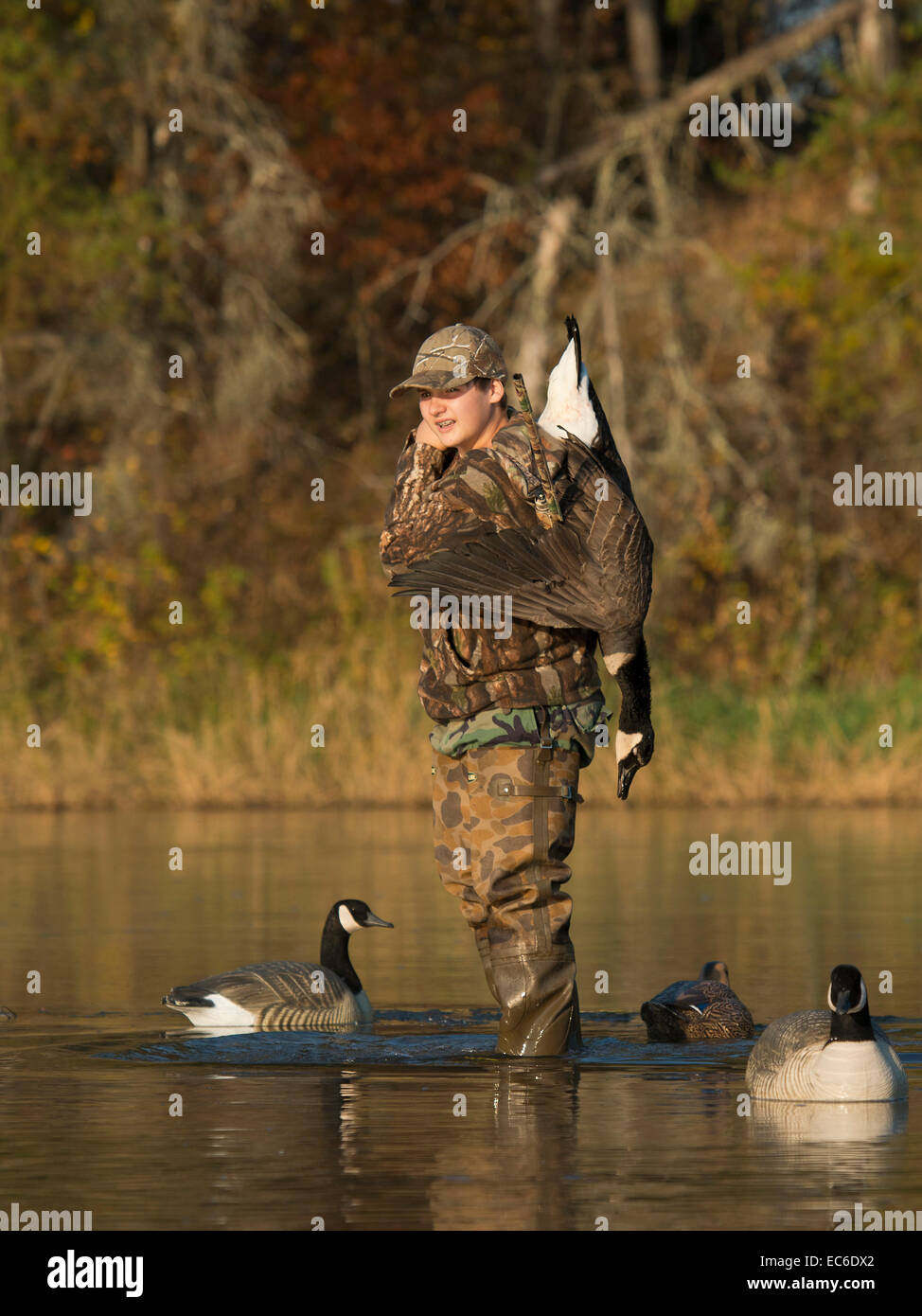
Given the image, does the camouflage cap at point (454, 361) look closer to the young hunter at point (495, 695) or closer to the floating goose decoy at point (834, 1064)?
the young hunter at point (495, 695)

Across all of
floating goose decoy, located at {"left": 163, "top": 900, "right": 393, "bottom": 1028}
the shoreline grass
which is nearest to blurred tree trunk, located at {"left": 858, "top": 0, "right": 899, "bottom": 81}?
the shoreline grass

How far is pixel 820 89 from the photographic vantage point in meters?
37.3

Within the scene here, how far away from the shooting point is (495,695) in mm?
9625

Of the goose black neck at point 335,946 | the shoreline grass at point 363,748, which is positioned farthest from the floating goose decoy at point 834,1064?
the shoreline grass at point 363,748

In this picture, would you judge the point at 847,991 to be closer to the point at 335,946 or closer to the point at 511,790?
the point at 511,790

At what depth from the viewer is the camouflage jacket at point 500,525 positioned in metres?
9.58

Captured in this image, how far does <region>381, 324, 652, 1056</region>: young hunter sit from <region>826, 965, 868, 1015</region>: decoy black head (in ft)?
3.66

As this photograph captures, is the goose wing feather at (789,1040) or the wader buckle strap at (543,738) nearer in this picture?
the goose wing feather at (789,1040)

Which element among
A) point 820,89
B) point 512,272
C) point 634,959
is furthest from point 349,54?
point 634,959

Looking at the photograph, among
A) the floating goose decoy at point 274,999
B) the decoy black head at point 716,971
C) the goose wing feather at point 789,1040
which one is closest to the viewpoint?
the goose wing feather at point 789,1040

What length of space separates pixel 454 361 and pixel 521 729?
52.5 inches

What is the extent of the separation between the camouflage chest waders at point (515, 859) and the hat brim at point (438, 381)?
4.24 ft

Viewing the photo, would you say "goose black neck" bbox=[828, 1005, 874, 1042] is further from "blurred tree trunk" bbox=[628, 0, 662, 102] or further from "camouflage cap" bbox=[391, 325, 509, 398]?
"blurred tree trunk" bbox=[628, 0, 662, 102]

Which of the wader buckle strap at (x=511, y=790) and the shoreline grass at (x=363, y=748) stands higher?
the shoreline grass at (x=363, y=748)
